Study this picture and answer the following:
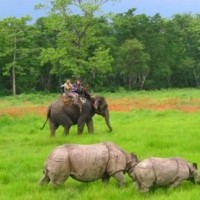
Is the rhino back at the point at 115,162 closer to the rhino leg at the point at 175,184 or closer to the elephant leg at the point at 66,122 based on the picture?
the rhino leg at the point at 175,184

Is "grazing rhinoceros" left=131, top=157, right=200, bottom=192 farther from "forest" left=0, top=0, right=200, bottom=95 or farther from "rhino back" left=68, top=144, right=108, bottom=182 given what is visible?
"forest" left=0, top=0, right=200, bottom=95

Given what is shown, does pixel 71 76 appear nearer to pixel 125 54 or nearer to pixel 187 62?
pixel 125 54

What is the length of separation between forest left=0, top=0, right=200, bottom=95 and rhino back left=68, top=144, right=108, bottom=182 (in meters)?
49.0

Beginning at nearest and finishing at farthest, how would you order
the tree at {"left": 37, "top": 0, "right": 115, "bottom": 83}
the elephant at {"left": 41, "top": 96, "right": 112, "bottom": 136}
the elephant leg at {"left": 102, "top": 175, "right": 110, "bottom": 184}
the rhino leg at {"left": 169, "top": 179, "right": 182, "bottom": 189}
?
the rhino leg at {"left": 169, "top": 179, "right": 182, "bottom": 189}, the elephant leg at {"left": 102, "top": 175, "right": 110, "bottom": 184}, the elephant at {"left": 41, "top": 96, "right": 112, "bottom": 136}, the tree at {"left": 37, "top": 0, "right": 115, "bottom": 83}

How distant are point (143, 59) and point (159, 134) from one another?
50.2 m

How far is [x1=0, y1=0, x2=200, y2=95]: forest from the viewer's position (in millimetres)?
59438

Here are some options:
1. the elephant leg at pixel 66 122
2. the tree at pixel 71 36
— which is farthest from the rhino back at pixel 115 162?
the tree at pixel 71 36

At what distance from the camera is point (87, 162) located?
947cm

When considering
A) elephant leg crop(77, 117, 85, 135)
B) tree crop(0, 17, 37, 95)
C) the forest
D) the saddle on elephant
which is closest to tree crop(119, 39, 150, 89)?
the forest

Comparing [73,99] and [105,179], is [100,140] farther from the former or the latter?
[105,179]

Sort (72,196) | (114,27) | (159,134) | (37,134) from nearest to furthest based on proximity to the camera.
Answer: (72,196) < (159,134) < (37,134) < (114,27)

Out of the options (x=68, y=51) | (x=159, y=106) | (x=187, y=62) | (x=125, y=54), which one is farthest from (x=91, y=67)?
(x=159, y=106)

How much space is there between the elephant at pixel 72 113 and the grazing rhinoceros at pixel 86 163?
8.70m

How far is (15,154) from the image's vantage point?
14.4 metres
